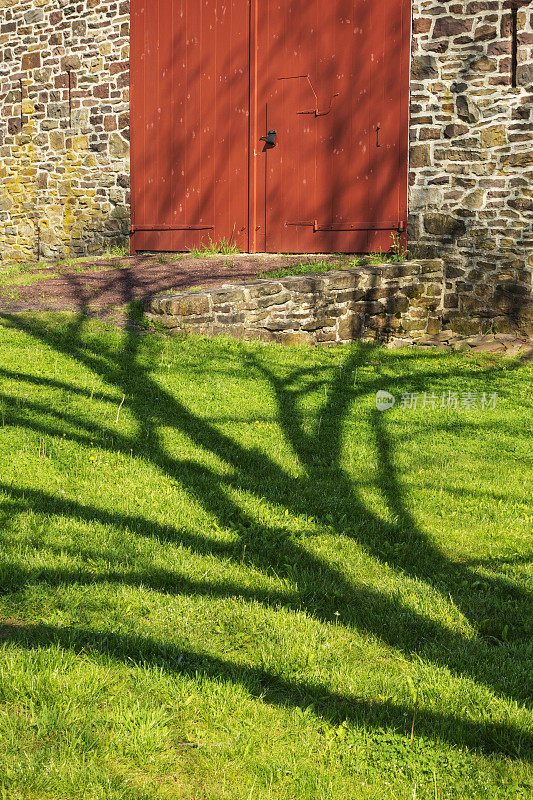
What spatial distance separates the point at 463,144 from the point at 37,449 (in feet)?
22.8

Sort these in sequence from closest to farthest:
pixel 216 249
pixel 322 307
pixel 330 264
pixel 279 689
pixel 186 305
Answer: pixel 279 689
pixel 186 305
pixel 322 307
pixel 330 264
pixel 216 249

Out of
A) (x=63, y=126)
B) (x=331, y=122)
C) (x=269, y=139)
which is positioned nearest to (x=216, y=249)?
(x=269, y=139)

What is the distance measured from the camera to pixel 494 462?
5496 mm

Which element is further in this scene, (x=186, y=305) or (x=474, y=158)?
(x=474, y=158)

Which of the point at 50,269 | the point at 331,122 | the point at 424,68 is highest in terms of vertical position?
the point at 424,68

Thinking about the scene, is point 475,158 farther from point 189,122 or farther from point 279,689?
point 279,689

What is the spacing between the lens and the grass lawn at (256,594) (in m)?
2.41

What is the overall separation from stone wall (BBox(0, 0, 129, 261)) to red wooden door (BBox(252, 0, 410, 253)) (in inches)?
120

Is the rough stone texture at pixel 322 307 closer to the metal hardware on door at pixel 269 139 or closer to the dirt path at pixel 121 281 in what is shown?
the dirt path at pixel 121 281

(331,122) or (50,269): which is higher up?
(331,122)

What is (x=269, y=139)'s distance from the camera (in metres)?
11.3

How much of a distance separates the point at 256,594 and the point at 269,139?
361 inches

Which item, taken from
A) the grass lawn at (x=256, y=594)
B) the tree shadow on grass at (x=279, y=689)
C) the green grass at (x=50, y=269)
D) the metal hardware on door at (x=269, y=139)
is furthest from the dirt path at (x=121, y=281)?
the tree shadow on grass at (x=279, y=689)

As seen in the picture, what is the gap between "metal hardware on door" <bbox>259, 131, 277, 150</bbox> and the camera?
11.3 meters
